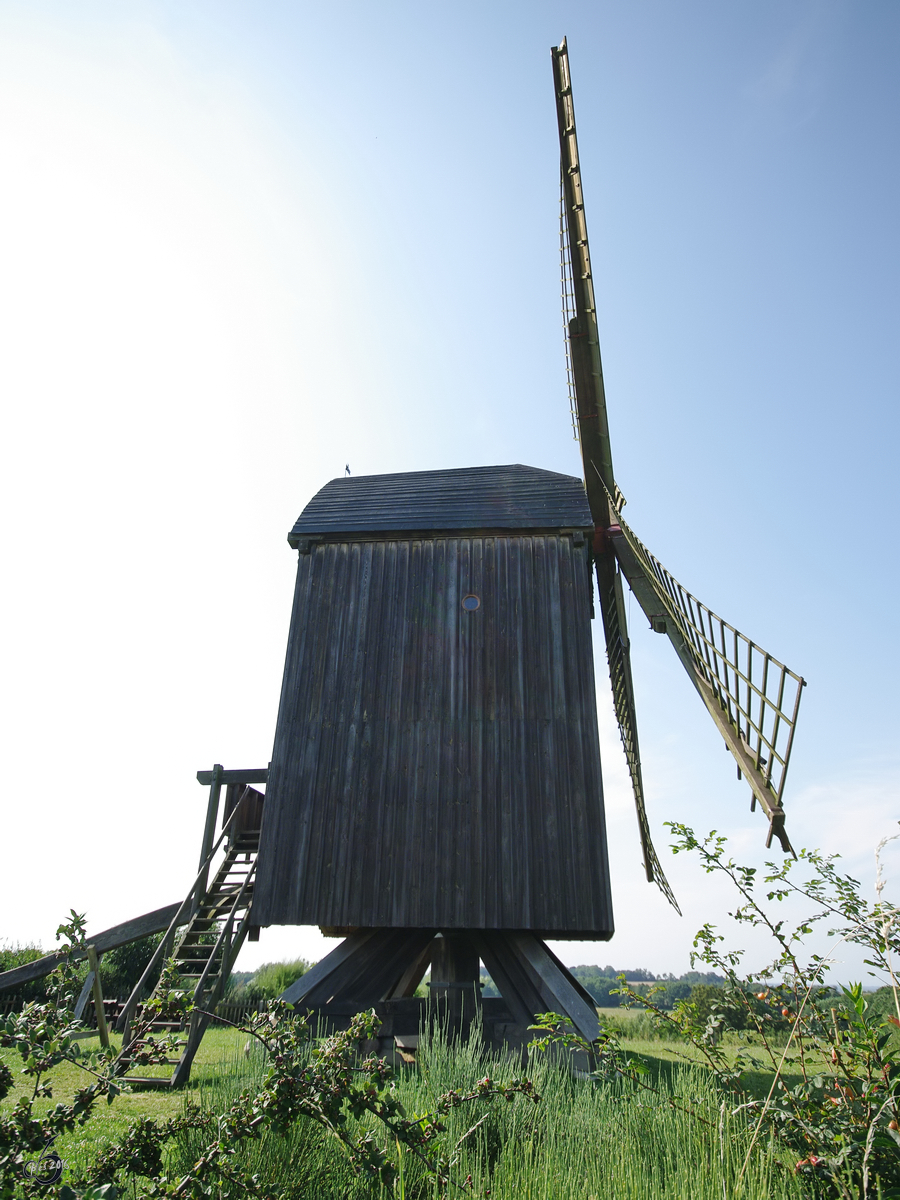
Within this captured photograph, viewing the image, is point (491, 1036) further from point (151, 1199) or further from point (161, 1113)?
point (151, 1199)

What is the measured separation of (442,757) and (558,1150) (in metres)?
4.71

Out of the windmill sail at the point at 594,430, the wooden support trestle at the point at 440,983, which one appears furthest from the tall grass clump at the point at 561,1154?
the windmill sail at the point at 594,430

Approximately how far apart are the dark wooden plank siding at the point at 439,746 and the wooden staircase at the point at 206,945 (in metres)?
0.46

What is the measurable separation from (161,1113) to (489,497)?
713 cm

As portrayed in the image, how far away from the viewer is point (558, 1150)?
3539 millimetres

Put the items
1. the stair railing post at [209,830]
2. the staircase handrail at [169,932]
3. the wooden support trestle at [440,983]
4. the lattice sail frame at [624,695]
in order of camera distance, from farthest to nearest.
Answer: the lattice sail frame at [624,695] → the stair railing post at [209,830] → the wooden support trestle at [440,983] → the staircase handrail at [169,932]

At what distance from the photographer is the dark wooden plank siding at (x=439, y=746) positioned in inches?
298

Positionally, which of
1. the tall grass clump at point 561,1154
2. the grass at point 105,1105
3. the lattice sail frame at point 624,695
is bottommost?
the grass at point 105,1105

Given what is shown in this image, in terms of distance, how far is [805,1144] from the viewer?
3.12m

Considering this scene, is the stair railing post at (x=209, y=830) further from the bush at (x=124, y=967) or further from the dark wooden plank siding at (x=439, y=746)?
the bush at (x=124, y=967)

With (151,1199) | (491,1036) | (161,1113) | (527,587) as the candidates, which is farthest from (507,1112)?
(527,587)

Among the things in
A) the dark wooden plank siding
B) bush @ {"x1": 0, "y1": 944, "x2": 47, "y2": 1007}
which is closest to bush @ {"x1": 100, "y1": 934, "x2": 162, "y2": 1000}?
bush @ {"x1": 0, "y1": 944, "x2": 47, "y2": 1007}

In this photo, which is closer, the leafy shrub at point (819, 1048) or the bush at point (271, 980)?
the leafy shrub at point (819, 1048)

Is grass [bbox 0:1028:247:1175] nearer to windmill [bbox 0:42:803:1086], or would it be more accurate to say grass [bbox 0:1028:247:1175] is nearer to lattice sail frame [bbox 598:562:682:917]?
windmill [bbox 0:42:803:1086]
